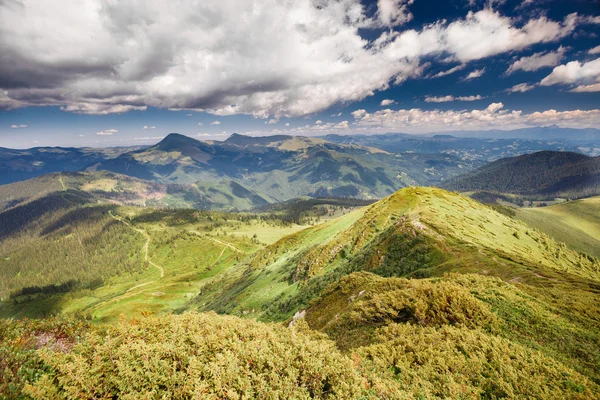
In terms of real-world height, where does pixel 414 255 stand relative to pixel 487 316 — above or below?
below

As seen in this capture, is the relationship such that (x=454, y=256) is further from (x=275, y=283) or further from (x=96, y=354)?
(x=275, y=283)

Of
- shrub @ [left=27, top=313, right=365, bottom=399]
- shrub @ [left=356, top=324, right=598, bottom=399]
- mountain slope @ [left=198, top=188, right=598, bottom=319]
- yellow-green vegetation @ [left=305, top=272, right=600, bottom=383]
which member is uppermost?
shrub @ [left=27, top=313, right=365, bottom=399]

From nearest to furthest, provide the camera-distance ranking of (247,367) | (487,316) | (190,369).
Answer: (190,369) → (247,367) → (487,316)

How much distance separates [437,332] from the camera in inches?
675

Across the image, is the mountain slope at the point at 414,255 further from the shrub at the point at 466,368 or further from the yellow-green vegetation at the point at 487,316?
the shrub at the point at 466,368

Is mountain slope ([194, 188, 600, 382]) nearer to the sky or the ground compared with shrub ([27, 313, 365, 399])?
nearer to the ground

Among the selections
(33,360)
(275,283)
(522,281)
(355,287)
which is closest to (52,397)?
(33,360)

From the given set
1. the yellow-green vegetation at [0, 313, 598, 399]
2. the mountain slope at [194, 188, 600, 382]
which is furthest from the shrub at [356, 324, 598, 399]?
the mountain slope at [194, 188, 600, 382]

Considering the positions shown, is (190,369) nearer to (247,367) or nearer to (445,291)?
(247,367)

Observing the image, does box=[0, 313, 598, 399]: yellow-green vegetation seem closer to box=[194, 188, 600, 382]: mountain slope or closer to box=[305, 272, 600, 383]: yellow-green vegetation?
box=[305, 272, 600, 383]: yellow-green vegetation

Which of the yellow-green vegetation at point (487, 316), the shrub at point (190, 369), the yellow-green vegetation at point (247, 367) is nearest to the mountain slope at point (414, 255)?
the yellow-green vegetation at point (487, 316)

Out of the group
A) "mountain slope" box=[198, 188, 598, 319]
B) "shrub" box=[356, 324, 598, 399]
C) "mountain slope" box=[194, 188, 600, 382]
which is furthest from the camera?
"mountain slope" box=[198, 188, 598, 319]

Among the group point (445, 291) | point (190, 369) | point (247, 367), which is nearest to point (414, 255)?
point (445, 291)

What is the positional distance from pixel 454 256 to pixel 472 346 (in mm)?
22311
